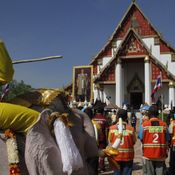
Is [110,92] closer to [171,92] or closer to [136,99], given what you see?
[136,99]

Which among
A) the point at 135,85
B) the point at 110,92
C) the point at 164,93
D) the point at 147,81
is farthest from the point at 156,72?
the point at 110,92

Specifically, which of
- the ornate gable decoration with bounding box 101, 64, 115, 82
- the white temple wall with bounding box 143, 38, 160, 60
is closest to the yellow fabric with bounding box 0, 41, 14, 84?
the ornate gable decoration with bounding box 101, 64, 115, 82

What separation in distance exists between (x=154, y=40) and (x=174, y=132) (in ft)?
69.3

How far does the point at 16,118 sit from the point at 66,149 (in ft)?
1.03

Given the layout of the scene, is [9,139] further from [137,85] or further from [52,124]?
[137,85]

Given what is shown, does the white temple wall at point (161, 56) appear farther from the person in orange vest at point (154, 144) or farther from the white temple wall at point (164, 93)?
the person in orange vest at point (154, 144)

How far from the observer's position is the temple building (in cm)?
2628

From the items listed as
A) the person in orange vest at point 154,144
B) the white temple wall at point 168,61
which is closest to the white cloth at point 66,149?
the person in orange vest at point 154,144

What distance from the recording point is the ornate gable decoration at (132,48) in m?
26.9

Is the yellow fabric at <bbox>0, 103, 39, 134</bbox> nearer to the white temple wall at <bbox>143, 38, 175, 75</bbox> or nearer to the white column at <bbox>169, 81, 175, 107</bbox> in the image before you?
the white column at <bbox>169, 81, 175, 107</bbox>

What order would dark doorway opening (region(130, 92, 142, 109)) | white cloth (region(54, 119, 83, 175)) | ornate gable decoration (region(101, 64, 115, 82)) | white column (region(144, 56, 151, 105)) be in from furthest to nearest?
dark doorway opening (region(130, 92, 142, 109))
ornate gable decoration (region(101, 64, 115, 82))
white column (region(144, 56, 151, 105))
white cloth (region(54, 119, 83, 175))

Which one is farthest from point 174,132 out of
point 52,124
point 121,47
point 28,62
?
point 121,47

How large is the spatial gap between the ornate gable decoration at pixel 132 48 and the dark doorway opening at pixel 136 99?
3348 millimetres

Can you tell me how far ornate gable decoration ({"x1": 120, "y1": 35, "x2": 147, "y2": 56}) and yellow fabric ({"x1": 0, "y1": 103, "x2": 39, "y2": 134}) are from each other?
25379 mm
